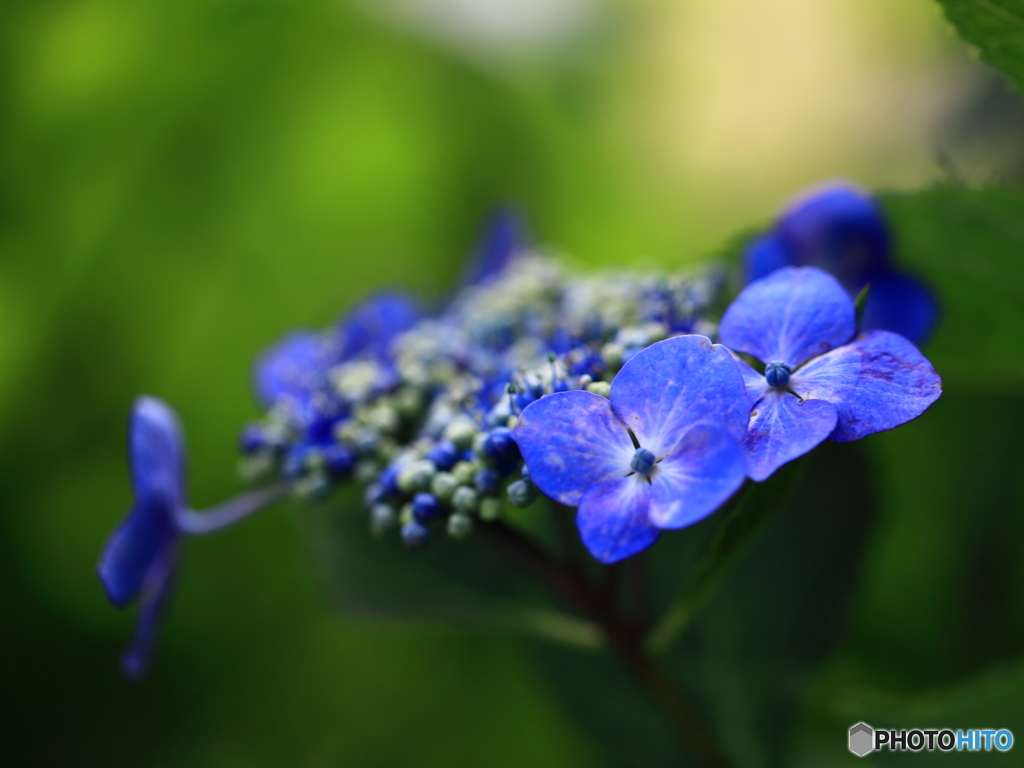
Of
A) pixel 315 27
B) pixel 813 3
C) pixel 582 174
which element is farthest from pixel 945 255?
pixel 813 3

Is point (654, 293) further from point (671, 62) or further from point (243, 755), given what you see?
point (671, 62)

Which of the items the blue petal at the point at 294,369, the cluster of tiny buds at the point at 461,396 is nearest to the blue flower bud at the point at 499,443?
the cluster of tiny buds at the point at 461,396

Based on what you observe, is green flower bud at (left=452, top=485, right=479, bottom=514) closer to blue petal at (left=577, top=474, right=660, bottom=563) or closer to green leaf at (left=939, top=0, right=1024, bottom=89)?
blue petal at (left=577, top=474, right=660, bottom=563)

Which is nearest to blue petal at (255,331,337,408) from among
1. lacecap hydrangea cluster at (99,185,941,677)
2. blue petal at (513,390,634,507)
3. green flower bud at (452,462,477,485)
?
lacecap hydrangea cluster at (99,185,941,677)

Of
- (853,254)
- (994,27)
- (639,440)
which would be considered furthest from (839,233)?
(639,440)

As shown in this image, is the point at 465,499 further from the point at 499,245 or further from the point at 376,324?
the point at 499,245

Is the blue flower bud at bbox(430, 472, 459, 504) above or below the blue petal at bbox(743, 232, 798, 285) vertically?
below
